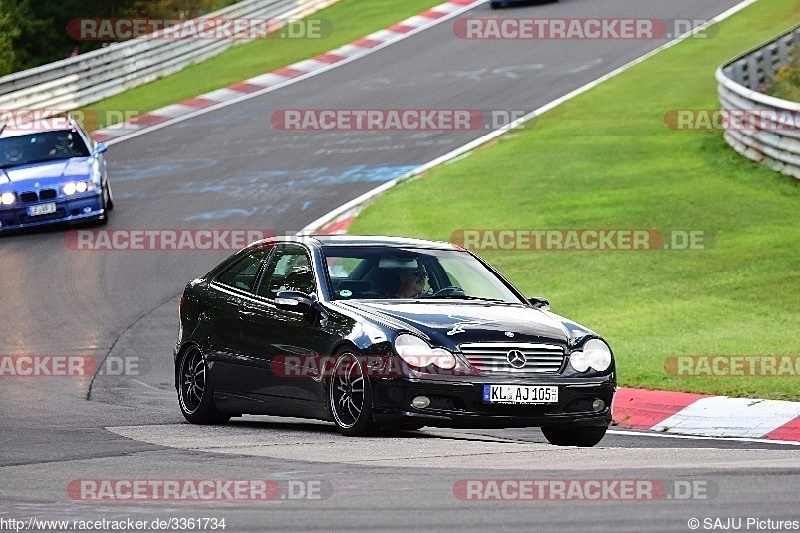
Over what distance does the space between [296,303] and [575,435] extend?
81.2 inches

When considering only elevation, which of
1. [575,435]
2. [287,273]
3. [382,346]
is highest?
[382,346]

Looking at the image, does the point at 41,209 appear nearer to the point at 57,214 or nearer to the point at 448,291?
the point at 57,214

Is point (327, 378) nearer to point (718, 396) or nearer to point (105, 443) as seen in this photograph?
point (105, 443)

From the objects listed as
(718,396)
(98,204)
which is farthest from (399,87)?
(718,396)

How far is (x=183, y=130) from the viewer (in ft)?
95.6

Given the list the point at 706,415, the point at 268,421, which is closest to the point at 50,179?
the point at 268,421

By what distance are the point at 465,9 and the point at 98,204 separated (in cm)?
1911

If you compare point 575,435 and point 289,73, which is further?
point 289,73

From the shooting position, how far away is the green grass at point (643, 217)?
45.7ft

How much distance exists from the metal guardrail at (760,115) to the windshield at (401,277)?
10.7 meters

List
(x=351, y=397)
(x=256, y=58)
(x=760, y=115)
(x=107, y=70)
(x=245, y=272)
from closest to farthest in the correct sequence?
(x=351, y=397)
(x=245, y=272)
(x=760, y=115)
(x=107, y=70)
(x=256, y=58)

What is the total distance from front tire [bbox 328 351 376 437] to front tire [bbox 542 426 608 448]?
1404 millimetres

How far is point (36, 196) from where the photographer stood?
2127 centimetres

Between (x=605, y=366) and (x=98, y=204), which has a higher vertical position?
(x=605, y=366)
